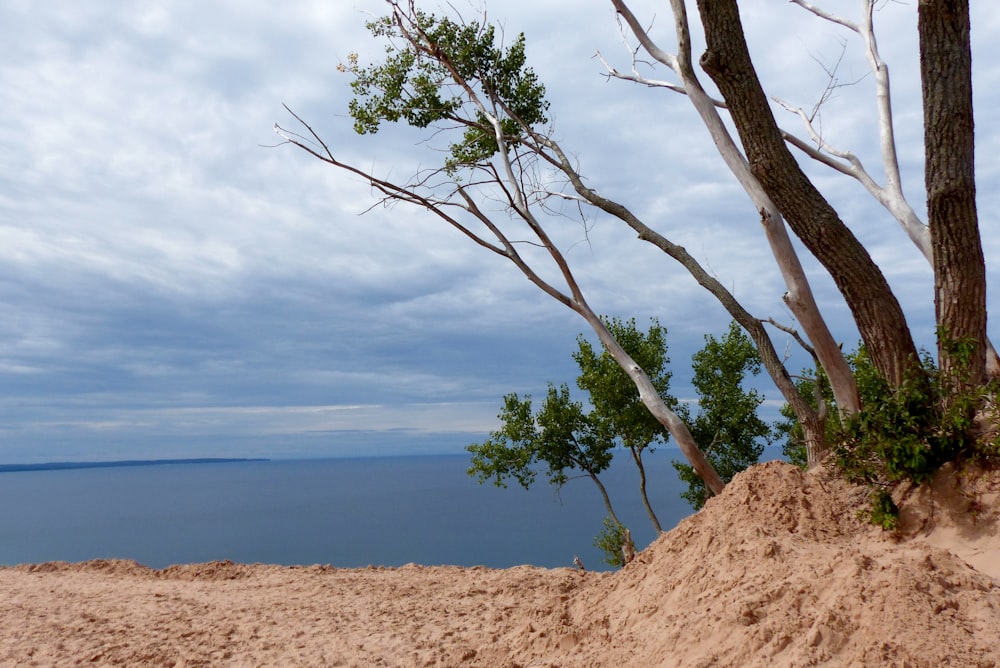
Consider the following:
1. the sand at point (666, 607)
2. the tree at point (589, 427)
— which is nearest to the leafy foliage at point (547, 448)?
the tree at point (589, 427)

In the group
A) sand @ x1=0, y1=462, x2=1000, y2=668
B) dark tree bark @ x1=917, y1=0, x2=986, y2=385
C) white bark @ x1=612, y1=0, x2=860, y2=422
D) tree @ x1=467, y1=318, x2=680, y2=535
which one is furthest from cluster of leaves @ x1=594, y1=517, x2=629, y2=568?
dark tree bark @ x1=917, y1=0, x2=986, y2=385

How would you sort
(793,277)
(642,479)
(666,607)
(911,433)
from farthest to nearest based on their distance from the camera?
(642,479), (793,277), (911,433), (666,607)

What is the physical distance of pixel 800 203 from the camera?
5855 mm

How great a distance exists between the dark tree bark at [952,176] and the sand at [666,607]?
1.31 meters

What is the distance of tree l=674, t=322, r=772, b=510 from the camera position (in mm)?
15984

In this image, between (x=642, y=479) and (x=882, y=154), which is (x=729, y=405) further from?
(x=882, y=154)

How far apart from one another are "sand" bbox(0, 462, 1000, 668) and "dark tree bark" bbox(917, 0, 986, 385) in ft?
4.29

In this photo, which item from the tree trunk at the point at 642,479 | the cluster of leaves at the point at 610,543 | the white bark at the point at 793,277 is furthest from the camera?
the cluster of leaves at the point at 610,543

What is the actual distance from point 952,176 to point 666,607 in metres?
3.92

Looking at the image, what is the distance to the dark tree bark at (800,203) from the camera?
5.79m

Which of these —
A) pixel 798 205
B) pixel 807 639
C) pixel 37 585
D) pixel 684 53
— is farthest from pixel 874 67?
pixel 37 585

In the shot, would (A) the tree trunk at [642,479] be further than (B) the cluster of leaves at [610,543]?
No

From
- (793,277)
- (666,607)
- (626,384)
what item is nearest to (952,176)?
(793,277)

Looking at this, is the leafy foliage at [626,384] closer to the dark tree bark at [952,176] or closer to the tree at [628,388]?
the tree at [628,388]
